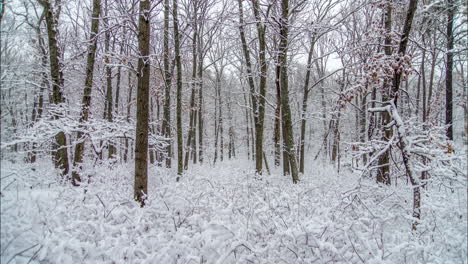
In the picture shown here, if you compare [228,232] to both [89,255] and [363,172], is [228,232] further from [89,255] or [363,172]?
[363,172]

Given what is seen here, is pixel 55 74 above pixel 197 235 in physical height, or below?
above

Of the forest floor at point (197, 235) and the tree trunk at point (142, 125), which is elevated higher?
the tree trunk at point (142, 125)

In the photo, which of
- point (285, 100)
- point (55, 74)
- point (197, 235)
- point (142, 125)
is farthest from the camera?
point (285, 100)

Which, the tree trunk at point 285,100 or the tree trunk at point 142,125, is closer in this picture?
Result: the tree trunk at point 142,125

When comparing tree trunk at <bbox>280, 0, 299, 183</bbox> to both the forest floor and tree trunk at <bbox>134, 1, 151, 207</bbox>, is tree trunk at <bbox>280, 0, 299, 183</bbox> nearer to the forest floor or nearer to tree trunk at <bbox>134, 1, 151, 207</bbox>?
the forest floor

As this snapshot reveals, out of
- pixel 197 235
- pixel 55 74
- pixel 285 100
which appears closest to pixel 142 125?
pixel 197 235

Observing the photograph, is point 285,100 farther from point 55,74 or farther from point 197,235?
point 55,74

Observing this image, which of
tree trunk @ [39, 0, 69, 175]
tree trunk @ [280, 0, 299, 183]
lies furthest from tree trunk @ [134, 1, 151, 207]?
tree trunk @ [280, 0, 299, 183]

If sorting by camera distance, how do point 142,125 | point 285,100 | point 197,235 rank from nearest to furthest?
point 197,235, point 142,125, point 285,100

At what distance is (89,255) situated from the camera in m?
3.07

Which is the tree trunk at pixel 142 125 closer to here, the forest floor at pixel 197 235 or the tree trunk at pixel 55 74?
the forest floor at pixel 197 235

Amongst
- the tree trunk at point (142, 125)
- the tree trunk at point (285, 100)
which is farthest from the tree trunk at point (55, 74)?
the tree trunk at point (285, 100)

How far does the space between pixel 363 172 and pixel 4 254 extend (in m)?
5.14

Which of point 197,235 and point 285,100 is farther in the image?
point 285,100
